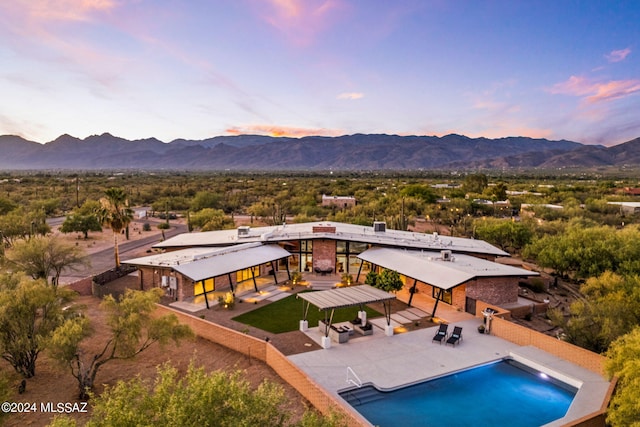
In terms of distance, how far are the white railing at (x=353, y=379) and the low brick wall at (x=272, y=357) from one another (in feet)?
5.99

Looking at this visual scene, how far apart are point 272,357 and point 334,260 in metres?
15.4

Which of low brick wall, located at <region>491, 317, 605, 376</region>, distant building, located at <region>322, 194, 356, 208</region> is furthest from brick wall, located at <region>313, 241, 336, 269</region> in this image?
distant building, located at <region>322, 194, 356, 208</region>

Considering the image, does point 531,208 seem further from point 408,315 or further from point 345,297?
point 345,297

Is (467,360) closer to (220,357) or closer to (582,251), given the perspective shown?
(220,357)

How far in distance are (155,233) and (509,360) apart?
47910 mm

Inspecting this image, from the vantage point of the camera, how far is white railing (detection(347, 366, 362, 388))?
15.6m

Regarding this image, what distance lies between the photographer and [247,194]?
3723 inches

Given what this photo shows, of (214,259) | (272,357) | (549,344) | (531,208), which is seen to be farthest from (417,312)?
(531,208)

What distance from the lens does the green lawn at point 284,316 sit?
21828mm

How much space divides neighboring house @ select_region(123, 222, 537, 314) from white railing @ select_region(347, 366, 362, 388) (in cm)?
848

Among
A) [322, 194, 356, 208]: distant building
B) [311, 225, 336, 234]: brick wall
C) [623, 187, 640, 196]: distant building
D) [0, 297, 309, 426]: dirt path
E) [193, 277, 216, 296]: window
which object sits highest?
[623, 187, 640, 196]: distant building

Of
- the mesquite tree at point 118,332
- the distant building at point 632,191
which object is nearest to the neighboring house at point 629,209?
the distant building at point 632,191

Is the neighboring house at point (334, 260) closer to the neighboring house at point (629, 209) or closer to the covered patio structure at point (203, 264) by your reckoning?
the covered patio structure at point (203, 264)

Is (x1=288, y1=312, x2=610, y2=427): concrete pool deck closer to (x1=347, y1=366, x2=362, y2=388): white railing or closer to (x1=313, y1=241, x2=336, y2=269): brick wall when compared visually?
(x1=347, y1=366, x2=362, y2=388): white railing
